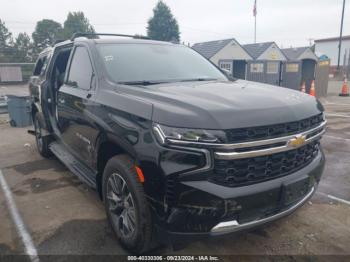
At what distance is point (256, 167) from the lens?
2.23m

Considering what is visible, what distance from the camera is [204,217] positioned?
6.95 ft

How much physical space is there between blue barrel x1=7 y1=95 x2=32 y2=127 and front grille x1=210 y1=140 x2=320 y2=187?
7977 mm

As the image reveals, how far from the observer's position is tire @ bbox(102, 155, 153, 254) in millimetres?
2357

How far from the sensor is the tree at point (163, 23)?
5119 cm

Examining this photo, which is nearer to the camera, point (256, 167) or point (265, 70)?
point (256, 167)

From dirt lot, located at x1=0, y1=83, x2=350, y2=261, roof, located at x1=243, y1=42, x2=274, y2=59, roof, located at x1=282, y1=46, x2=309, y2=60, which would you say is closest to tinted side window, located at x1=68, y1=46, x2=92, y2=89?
dirt lot, located at x1=0, y1=83, x2=350, y2=261

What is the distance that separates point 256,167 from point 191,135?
0.56 metres

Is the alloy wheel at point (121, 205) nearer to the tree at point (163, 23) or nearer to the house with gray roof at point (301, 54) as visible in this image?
the house with gray roof at point (301, 54)

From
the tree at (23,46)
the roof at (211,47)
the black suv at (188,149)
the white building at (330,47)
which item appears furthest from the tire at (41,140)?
the white building at (330,47)

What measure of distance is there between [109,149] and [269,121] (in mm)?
1510

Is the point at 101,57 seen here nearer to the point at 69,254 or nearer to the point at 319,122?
the point at 69,254

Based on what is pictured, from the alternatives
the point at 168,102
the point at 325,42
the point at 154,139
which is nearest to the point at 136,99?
the point at 168,102

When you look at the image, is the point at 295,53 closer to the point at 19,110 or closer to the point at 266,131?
the point at 19,110

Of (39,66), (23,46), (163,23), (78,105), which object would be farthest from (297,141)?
(23,46)
